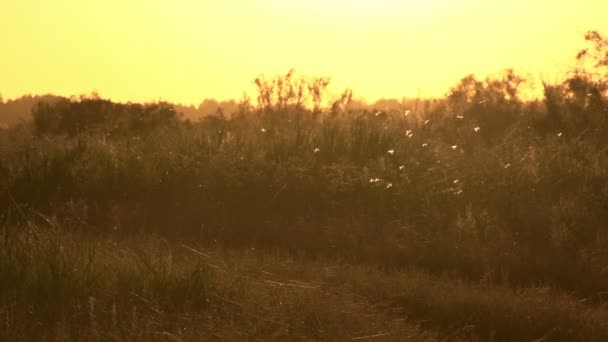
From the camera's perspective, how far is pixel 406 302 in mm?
9102

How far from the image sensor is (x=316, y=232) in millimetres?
12148

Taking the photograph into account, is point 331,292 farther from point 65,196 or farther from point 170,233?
point 65,196

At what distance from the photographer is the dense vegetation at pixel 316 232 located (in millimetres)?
7559

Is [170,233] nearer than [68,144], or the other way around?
[170,233]

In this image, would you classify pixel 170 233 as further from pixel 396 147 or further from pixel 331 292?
pixel 396 147

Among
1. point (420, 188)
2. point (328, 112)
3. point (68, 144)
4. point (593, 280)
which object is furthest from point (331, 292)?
point (328, 112)

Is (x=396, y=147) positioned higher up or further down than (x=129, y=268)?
higher up

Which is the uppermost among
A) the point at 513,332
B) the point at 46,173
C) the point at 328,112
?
the point at 328,112

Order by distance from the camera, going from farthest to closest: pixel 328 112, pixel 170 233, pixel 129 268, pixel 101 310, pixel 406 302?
pixel 328 112 → pixel 170 233 → pixel 406 302 → pixel 129 268 → pixel 101 310

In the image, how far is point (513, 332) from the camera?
28.3 ft

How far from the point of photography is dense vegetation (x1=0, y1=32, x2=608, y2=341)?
24.8 feet

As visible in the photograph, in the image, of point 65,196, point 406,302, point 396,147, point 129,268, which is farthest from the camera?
point 396,147

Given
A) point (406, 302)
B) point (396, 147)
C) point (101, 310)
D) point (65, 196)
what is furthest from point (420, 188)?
point (101, 310)

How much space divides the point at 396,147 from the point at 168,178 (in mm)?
4020
